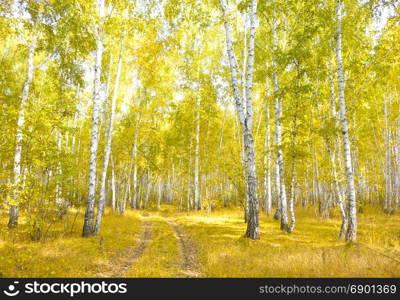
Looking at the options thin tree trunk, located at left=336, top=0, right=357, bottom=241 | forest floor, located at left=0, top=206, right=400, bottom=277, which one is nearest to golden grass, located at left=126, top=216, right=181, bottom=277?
forest floor, located at left=0, top=206, right=400, bottom=277

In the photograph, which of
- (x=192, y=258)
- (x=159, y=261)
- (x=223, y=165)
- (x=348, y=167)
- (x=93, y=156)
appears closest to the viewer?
(x=159, y=261)

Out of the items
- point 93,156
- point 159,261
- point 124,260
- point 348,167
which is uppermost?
point 93,156

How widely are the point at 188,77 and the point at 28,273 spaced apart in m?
19.4

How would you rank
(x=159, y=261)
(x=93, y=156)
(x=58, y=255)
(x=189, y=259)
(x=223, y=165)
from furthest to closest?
(x=223, y=165) < (x=93, y=156) < (x=189, y=259) < (x=58, y=255) < (x=159, y=261)

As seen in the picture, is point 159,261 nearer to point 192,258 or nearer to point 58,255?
point 192,258

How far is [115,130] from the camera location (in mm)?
27828

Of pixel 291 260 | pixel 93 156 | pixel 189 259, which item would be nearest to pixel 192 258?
pixel 189 259

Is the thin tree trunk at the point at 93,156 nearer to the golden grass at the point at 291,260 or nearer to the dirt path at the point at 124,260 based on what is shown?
the dirt path at the point at 124,260

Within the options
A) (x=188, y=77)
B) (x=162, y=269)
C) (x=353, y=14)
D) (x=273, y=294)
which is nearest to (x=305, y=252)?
(x=273, y=294)

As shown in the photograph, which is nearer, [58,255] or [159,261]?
[159,261]

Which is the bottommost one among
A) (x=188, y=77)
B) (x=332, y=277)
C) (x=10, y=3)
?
(x=332, y=277)

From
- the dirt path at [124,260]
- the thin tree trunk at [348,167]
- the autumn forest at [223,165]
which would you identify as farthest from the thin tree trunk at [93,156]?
the thin tree trunk at [348,167]

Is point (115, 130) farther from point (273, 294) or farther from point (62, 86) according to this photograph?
point (273, 294)

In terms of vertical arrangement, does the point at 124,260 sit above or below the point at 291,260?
below
